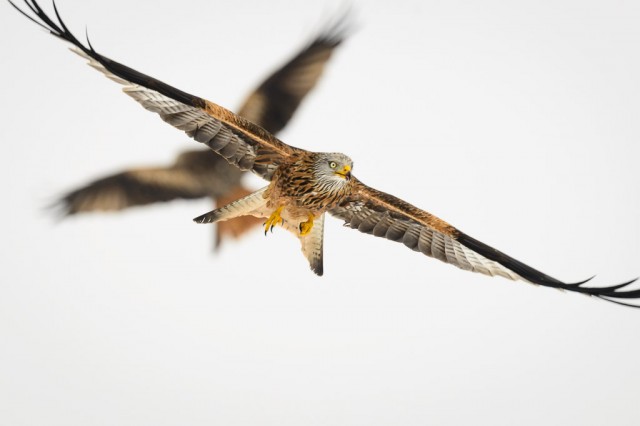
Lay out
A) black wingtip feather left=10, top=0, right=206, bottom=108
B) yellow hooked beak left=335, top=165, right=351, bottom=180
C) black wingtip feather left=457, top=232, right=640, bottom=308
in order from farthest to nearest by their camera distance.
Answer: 1. yellow hooked beak left=335, top=165, right=351, bottom=180
2. black wingtip feather left=457, top=232, right=640, bottom=308
3. black wingtip feather left=10, top=0, right=206, bottom=108

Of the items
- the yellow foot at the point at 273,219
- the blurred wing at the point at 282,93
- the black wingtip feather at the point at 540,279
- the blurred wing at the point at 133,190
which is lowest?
the black wingtip feather at the point at 540,279

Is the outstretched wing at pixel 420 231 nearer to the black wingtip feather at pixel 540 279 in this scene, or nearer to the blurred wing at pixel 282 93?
the black wingtip feather at pixel 540 279

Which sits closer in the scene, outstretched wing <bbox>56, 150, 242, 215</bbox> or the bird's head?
the bird's head

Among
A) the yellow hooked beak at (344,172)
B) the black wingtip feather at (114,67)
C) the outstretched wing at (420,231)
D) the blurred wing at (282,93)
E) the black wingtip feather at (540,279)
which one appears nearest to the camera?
the black wingtip feather at (114,67)

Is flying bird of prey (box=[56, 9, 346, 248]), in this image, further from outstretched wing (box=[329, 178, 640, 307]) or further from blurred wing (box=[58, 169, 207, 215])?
outstretched wing (box=[329, 178, 640, 307])

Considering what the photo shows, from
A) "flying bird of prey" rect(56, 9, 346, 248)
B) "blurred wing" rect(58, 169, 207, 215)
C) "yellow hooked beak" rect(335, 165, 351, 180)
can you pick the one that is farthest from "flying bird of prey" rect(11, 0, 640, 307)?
"blurred wing" rect(58, 169, 207, 215)

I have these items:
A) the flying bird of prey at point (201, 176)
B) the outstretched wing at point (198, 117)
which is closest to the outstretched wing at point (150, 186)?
the flying bird of prey at point (201, 176)

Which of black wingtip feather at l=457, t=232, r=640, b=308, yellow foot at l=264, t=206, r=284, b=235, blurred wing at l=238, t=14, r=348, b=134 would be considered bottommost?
black wingtip feather at l=457, t=232, r=640, b=308

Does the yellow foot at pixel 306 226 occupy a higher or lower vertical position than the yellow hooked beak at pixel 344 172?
lower
